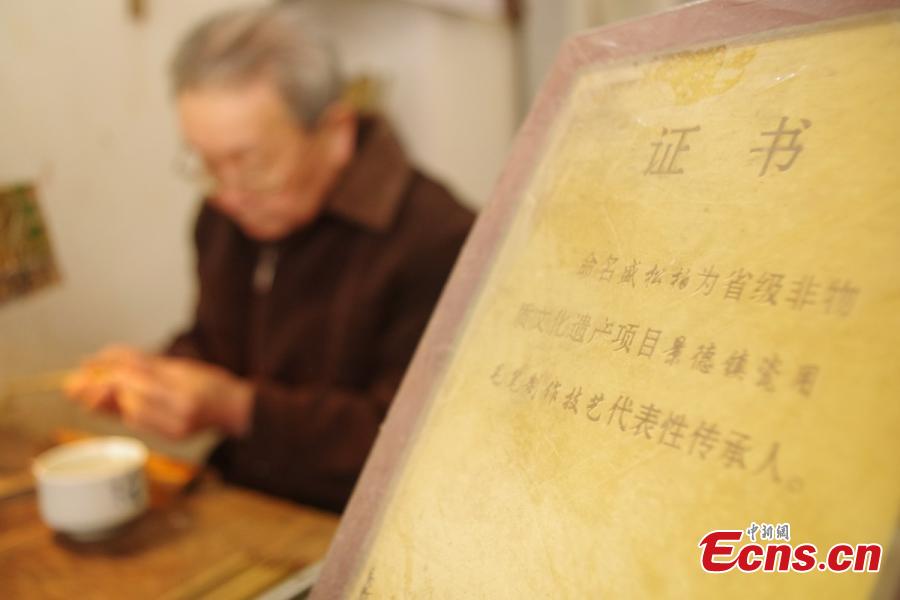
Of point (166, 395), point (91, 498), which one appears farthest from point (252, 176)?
point (91, 498)

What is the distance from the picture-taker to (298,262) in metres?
1.37

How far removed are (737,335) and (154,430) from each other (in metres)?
1.05

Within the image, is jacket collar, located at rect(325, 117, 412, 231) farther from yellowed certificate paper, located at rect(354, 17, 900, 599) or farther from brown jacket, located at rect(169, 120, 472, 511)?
yellowed certificate paper, located at rect(354, 17, 900, 599)

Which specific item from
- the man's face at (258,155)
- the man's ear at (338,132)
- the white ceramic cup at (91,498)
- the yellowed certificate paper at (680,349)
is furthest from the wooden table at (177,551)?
the man's ear at (338,132)

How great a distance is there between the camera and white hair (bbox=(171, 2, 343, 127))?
119 cm

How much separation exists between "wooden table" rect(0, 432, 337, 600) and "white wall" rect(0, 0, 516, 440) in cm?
67

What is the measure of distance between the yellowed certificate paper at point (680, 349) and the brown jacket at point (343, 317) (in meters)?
0.68

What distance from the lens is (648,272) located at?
46 cm

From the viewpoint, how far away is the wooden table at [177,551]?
786 mm

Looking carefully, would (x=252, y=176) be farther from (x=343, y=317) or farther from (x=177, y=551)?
(x=177, y=551)

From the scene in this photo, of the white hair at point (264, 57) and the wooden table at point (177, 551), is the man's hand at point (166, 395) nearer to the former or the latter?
the wooden table at point (177, 551)

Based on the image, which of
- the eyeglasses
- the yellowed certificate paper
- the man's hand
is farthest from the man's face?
the yellowed certificate paper

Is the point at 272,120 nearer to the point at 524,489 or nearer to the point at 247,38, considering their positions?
the point at 247,38

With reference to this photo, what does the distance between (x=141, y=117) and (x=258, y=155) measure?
64 centimetres
